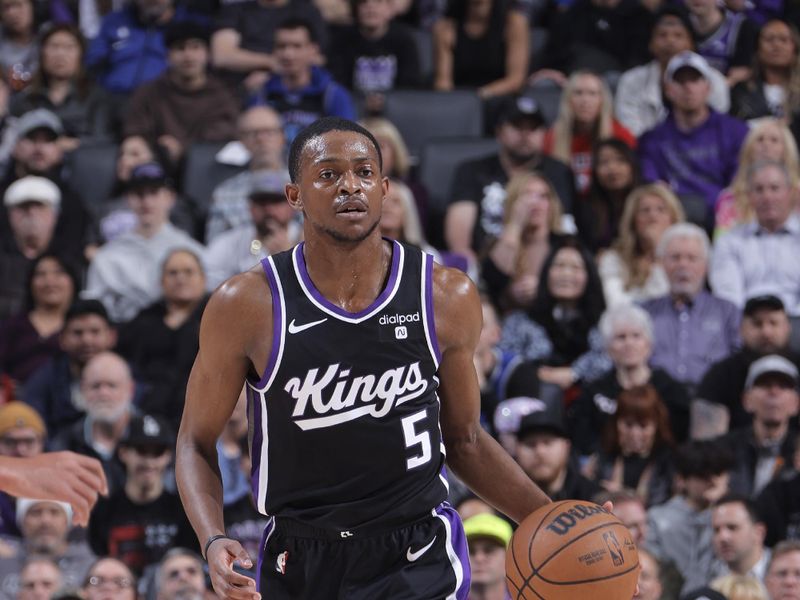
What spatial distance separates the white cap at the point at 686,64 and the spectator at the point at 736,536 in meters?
3.44

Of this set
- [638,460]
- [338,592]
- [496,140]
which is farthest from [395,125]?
[338,592]

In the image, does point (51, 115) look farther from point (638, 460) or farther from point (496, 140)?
point (638, 460)

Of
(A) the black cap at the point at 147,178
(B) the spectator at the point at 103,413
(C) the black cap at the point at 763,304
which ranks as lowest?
(B) the spectator at the point at 103,413

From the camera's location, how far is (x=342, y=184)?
3895mm

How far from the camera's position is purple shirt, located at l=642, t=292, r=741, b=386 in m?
8.50

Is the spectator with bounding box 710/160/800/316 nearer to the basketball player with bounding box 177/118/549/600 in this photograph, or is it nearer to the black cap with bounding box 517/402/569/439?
the black cap with bounding box 517/402/569/439

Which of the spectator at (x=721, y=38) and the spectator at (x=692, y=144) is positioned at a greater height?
the spectator at (x=721, y=38)

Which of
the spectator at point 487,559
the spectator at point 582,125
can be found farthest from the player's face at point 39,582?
the spectator at point 582,125

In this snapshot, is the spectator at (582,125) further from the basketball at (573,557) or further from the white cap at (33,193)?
the basketball at (573,557)

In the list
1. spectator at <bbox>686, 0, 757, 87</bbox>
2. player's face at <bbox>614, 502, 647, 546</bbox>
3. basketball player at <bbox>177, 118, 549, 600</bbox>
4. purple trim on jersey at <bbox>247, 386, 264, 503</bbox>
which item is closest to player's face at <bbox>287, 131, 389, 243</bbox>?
basketball player at <bbox>177, 118, 549, 600</bbox>

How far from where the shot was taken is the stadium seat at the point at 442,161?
9773 mm

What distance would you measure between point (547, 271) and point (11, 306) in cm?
299

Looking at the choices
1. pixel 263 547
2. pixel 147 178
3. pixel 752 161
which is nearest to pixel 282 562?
pixel 263 547

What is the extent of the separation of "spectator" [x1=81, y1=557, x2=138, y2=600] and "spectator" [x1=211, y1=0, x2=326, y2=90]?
14.5 ft
